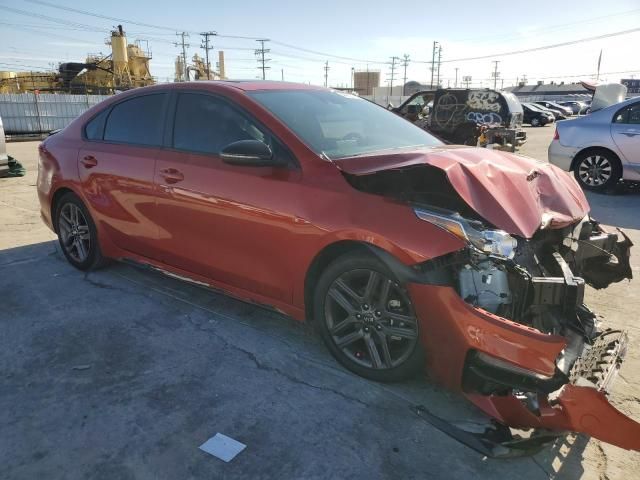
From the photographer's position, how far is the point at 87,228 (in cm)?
464

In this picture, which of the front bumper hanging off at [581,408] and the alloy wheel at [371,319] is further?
the alloy wheel at [371,319]

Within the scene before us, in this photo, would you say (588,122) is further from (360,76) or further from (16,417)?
(360,76)

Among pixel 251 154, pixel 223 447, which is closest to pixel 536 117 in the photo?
pixel 251 154

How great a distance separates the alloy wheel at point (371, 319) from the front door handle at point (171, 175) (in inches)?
57.1

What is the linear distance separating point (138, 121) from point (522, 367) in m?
3.39

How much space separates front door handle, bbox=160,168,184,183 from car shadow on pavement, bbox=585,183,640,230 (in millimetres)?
5660

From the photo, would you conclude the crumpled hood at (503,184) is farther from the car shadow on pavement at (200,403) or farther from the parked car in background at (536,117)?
the parked car in background at (536,117)

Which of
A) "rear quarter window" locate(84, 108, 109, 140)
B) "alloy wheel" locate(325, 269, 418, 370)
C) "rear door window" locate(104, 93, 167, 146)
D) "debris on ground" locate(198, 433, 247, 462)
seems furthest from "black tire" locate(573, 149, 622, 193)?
"debris on ground" locate(198, 433, 247, 462)

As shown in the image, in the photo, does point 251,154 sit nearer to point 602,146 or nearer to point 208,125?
point 208,125

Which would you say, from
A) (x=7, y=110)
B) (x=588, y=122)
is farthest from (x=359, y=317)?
(x=7, y=110)

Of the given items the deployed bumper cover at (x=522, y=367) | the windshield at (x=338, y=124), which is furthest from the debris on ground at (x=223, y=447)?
the windshield at (x=338, y=124)

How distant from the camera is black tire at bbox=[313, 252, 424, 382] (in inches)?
109

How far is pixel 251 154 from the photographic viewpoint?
309 centimetres

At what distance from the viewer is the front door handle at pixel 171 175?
144 inches
